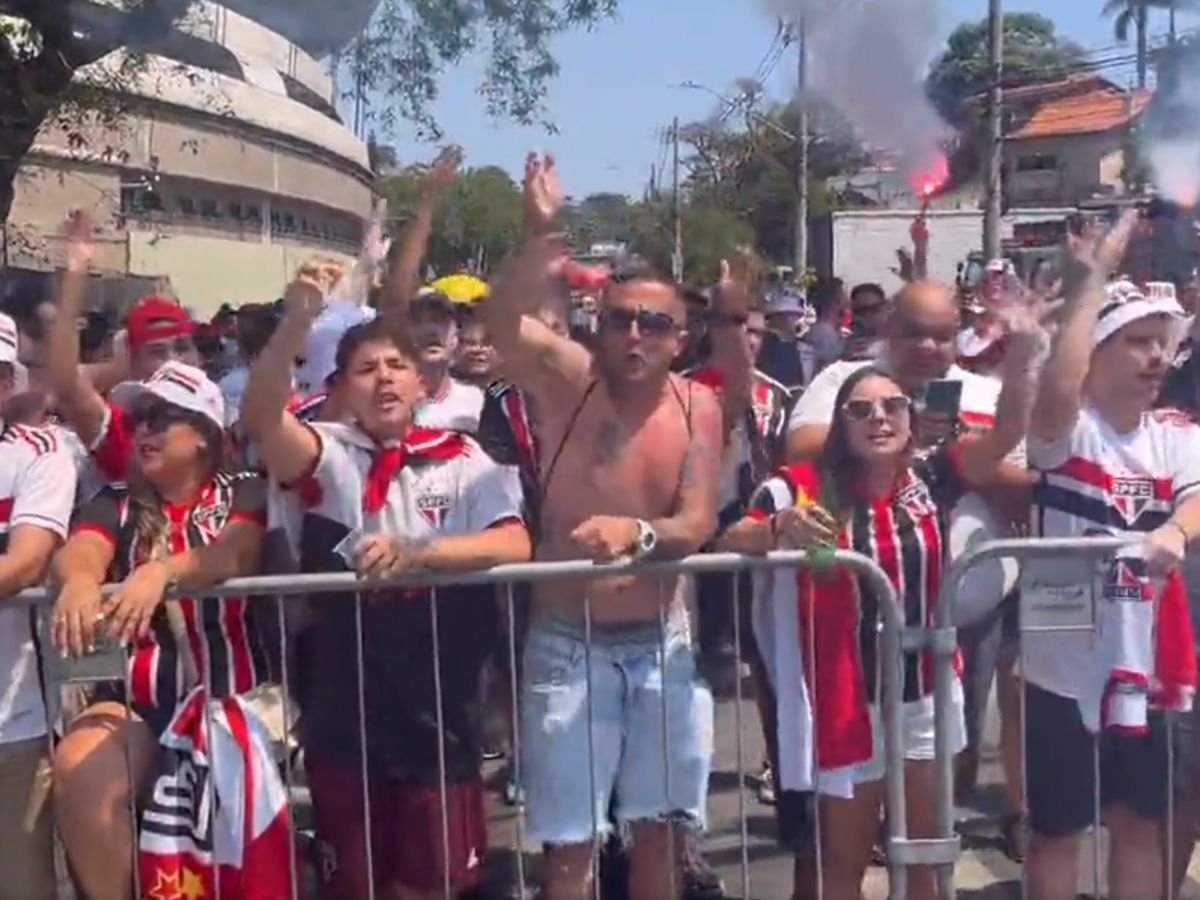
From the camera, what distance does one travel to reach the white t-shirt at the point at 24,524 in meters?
4.06

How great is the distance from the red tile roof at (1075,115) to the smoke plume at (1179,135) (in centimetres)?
352

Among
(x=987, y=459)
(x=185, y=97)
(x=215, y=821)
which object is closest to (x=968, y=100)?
(x=987, y=459)

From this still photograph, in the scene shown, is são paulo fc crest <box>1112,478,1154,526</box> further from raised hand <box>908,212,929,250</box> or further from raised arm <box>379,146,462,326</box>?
raised hand <box>908,212,929,250</box>

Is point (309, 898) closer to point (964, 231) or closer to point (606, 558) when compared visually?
point (606, 558)

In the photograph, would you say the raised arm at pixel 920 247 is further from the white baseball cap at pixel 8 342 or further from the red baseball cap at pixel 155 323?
Answer: the white baseball cap at pixel 8 342

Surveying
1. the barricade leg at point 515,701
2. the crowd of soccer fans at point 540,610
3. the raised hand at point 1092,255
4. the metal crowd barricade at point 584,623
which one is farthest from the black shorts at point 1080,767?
the barricade leg at point 515,701

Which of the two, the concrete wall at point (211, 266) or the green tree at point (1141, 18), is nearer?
the green tree at point (1141, 18)

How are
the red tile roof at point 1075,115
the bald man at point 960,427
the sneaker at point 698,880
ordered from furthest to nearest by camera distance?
the red tile roof at point 1075,115, the sneaker at point 698,880, the bald man at point 960,427

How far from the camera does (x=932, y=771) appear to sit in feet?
14.0

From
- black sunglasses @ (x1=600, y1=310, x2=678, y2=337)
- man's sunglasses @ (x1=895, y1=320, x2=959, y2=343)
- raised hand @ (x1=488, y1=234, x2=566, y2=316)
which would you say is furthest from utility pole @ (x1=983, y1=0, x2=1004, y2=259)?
raised hand @ (x1=488, y1=234, x2=566, y2=316)

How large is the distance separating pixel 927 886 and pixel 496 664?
125cm

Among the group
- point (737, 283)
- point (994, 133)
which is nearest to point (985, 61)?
point (994, 133)

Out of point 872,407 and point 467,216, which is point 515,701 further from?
point 467,216

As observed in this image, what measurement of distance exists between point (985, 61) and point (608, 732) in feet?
Answer: 38.3
